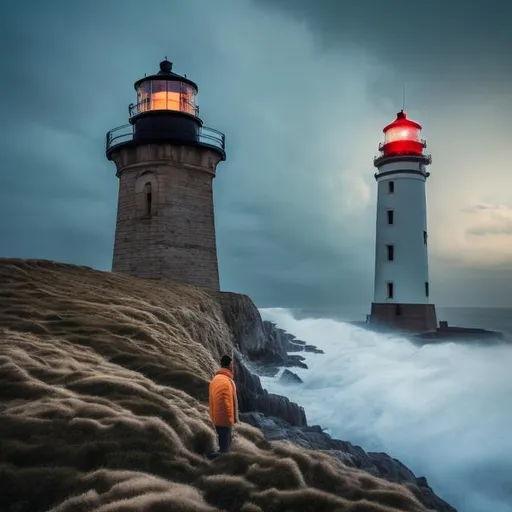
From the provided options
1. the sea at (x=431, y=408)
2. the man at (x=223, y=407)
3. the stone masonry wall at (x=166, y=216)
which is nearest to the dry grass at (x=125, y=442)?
the man at (x=223, y=407)

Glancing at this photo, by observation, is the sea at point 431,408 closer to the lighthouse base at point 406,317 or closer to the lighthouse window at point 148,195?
the lighthouse base at point 406,317

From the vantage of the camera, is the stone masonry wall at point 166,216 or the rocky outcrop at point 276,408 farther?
the stone masonry wall at point 166,216

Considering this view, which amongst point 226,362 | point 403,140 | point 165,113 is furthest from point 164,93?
point 226,362

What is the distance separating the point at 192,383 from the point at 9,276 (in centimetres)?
688

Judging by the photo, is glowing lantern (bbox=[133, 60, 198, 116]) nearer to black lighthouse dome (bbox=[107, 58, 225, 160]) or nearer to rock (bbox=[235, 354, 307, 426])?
black lighthouse dome (bbox=[107, 58, 225, 160])

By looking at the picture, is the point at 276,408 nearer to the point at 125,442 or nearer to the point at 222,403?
the point at 222,403

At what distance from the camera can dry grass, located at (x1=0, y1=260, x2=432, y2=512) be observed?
4738mm

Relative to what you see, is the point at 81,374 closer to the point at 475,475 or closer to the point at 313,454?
the point at 313,454

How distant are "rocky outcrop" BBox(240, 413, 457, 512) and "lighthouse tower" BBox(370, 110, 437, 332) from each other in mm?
19512

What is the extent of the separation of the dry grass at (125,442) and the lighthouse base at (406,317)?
2100cm

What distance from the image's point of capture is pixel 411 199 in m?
28.6

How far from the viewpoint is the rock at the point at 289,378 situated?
1749cm

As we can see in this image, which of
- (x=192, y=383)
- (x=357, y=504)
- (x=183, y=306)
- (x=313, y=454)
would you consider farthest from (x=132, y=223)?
(x=357, y=504)

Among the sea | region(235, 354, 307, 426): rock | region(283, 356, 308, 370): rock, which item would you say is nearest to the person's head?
region(235, 354, 307, 426): rock
